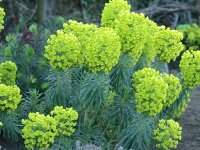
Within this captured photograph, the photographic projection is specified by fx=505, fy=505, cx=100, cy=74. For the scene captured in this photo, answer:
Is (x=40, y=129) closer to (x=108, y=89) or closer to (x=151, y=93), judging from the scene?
(x=108, y=89)

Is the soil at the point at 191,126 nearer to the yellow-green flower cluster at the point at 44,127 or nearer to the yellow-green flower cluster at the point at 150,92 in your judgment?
the yellow-green flower cluster at the point at 150,92

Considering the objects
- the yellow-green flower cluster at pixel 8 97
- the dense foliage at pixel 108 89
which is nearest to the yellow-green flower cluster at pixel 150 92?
the dense foliage at pixel 108 89

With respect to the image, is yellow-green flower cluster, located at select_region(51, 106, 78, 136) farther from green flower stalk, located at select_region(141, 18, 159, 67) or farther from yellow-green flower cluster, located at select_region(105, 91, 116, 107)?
green flower stalk, located at select_region(141, 18, 159, 67)

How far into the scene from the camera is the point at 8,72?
501cm

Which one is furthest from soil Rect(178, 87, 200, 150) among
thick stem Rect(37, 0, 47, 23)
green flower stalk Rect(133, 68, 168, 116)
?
thick stem Rect(37, 0, 47, 23)

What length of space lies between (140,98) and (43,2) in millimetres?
4953

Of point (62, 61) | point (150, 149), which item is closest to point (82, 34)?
point (62, 61)

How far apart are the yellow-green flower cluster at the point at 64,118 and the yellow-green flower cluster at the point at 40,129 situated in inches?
2.8

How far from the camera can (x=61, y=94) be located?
15.8ft

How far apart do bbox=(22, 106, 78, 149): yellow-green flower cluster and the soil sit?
5.66 ft

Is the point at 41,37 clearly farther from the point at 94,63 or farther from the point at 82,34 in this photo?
the point at 94,63

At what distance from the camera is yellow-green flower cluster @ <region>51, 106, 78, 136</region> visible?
4.31 m

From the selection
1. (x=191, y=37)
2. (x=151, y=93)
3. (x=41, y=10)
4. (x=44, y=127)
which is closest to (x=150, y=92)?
(x=151, y=93)

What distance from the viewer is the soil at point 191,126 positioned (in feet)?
18.4
